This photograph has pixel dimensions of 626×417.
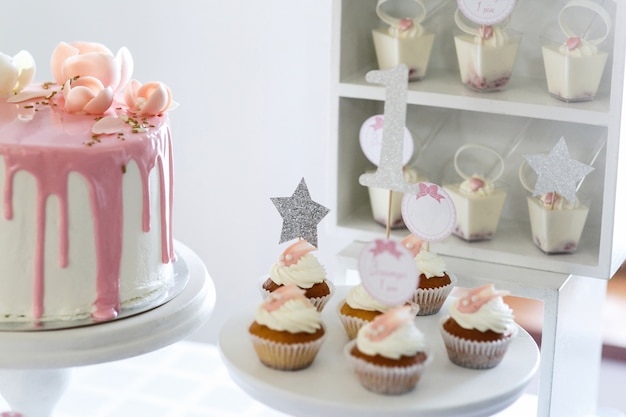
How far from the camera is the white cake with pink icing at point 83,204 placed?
156 cm

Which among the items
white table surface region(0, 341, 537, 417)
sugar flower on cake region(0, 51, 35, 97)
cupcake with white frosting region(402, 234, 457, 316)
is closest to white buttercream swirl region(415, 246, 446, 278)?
cupcake with white frosting region(402, 234, 457, 316)

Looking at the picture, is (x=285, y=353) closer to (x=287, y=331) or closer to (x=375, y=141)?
(x=287, y=331)

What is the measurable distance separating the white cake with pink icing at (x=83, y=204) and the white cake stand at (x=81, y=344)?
0.05 m

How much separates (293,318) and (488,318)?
0.30 metres

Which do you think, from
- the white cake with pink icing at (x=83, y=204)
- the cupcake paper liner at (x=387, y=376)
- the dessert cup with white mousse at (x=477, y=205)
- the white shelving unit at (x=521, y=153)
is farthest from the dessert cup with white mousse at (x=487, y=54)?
the cupcake paper liner at (x=387, y=376)

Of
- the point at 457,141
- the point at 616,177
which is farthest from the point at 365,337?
the point at 457,141

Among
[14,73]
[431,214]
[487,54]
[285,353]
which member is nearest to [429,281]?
[431,214]

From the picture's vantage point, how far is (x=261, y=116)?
2.62 metres

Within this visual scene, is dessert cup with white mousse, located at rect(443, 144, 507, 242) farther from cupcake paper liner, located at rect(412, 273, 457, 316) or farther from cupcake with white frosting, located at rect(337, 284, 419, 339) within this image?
cupcake with white frosting, located at rect(337, 284, 419, 339)

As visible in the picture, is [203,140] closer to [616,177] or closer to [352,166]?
[352,166]

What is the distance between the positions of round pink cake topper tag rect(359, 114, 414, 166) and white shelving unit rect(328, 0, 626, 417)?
0.15 m

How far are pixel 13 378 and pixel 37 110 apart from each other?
1.58 ft

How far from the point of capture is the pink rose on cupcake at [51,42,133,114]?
170cm

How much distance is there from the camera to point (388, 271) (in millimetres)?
1364
